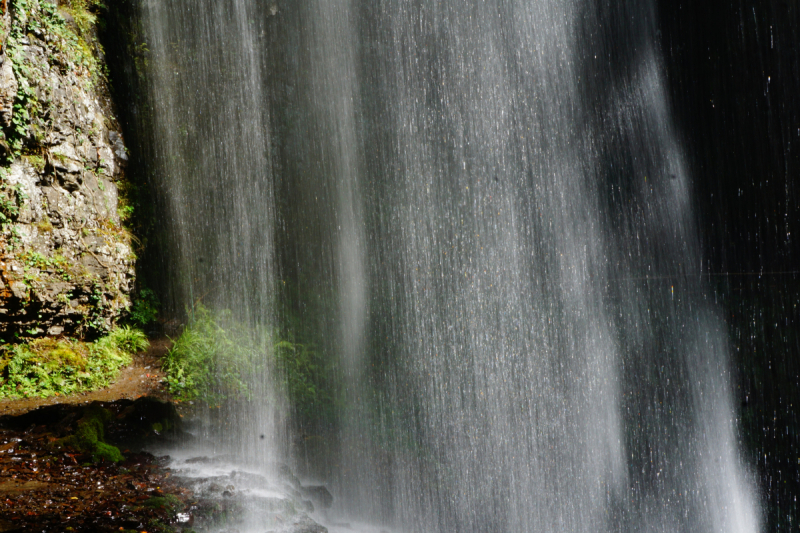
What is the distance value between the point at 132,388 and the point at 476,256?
19.1 ft

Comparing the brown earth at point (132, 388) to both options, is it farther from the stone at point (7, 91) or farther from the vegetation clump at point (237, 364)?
the stone at point (7, 91)

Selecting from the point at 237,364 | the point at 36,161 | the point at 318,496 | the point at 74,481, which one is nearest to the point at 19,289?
the point at 36,161

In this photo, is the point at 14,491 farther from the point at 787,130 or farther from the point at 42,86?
the point at 787,130

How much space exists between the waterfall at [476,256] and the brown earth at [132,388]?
1305 millimetres

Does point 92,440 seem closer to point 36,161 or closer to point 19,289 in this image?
point 19,289

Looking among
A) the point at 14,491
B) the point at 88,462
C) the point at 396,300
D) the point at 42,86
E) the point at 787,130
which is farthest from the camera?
the point at 396,300

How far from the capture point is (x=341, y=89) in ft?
29.9

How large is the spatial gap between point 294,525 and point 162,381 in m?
3.91

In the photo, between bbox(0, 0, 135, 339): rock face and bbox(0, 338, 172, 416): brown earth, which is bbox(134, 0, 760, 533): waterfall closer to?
bbox(0, 0, 135, 339): rock face

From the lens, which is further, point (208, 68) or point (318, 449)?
point (208, 68)

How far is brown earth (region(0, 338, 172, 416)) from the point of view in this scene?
18.1 feet

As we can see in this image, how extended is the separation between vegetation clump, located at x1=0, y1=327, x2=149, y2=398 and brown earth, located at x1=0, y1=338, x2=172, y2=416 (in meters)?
0.12

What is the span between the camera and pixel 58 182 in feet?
22.8

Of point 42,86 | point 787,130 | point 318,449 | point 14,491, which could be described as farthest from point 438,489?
point 42,86
